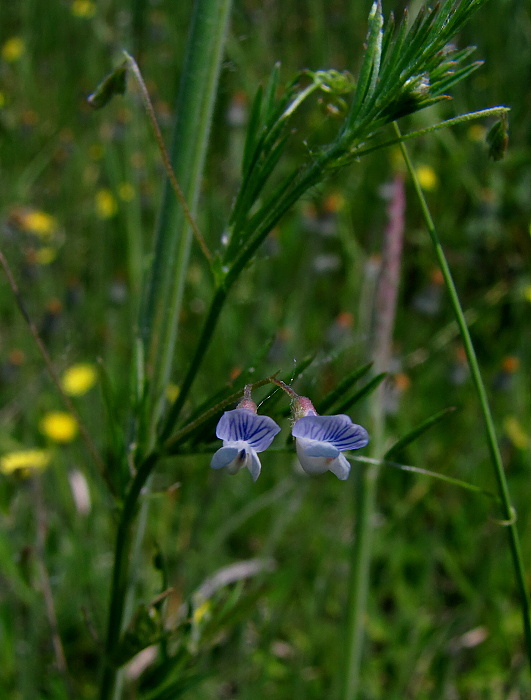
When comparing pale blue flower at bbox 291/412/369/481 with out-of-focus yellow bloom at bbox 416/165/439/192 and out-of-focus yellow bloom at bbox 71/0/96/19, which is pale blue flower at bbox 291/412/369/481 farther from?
out-of-focus yellow bloom at bbox 71/0/96/19

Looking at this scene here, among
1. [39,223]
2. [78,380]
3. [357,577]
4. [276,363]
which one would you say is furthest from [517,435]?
[39,223]

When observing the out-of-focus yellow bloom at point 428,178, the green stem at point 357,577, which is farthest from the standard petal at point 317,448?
the out-of-focus yellow bloom at point 428,178

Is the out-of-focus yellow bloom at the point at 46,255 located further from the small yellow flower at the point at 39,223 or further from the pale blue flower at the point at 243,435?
the pale blue flower at the point at 243,435

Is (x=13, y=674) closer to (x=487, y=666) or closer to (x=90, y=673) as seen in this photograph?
(x=90, y=673)

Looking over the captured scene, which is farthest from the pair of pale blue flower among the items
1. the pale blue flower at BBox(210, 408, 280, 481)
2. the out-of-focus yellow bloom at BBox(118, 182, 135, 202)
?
the out-of-focus yellow bloom at BBox(118, 182, 135, 202)

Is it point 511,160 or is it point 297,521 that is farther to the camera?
point 511,160

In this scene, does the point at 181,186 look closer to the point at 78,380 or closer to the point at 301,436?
the point at 301,436

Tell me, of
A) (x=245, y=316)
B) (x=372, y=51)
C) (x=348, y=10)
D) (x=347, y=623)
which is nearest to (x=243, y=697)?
(x=347, y=623)
